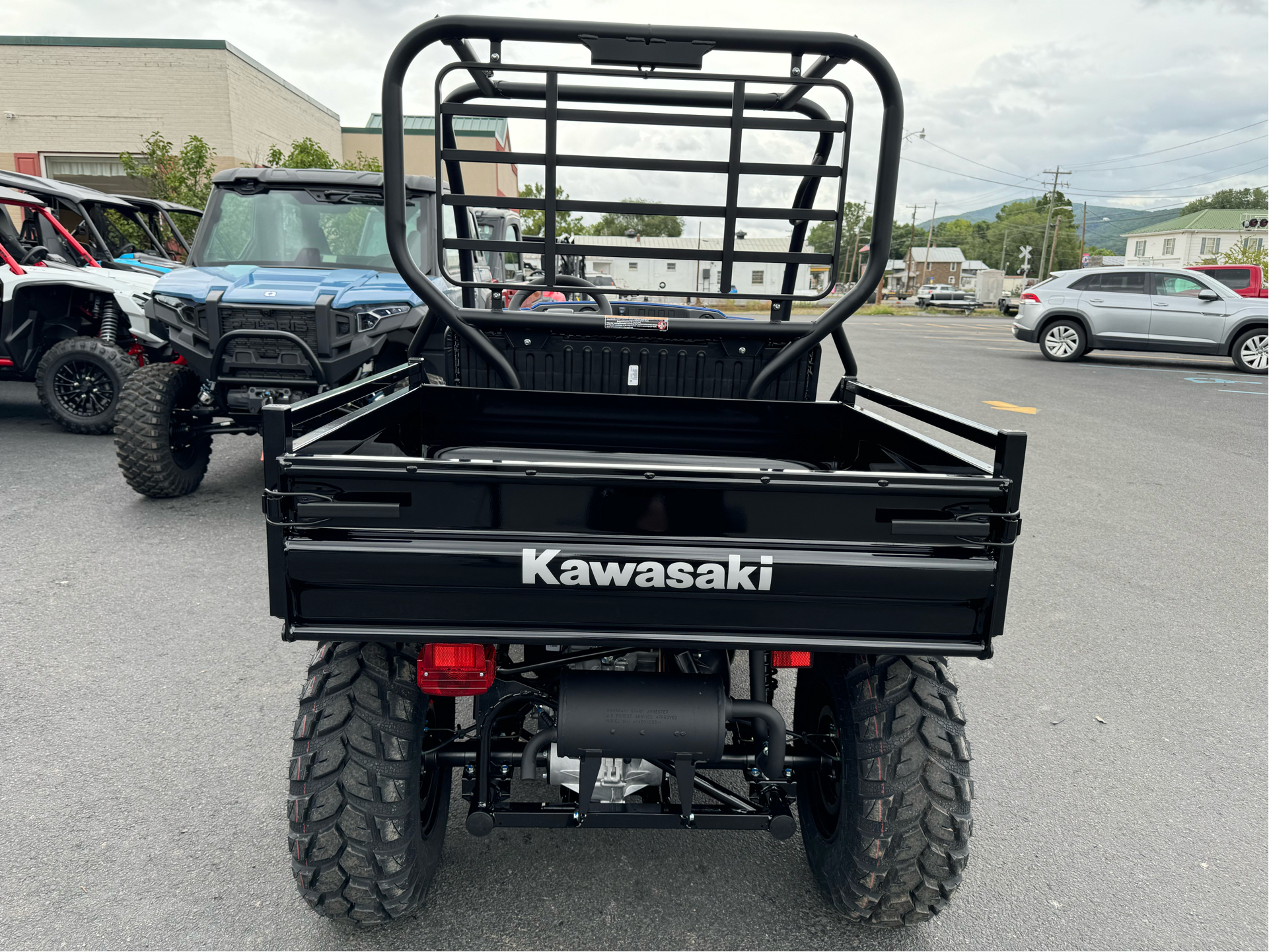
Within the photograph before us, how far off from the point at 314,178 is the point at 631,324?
4823 mm

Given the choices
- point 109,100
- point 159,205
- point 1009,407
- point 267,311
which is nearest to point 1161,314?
point 1009,407

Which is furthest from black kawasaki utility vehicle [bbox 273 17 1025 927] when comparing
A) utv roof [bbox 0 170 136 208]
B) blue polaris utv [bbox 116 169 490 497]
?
utv roof [bbox 0 170 136 208]

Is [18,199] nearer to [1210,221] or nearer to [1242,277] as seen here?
[1242,277]

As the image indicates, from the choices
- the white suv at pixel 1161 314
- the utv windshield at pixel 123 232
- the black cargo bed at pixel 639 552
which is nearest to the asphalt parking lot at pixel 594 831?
the black cargo bed at pixel 639 552

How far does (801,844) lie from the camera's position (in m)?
2.74

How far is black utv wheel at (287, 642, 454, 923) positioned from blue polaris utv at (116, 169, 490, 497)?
10.7ft

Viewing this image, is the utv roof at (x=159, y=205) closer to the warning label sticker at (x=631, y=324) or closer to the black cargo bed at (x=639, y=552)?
the warning label sticker at (x=631, y=324)

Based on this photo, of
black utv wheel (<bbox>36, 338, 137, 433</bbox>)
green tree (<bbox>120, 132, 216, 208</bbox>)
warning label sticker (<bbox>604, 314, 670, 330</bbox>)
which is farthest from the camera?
green tree (<bbox>120, 132, 216, 208</bbox>)

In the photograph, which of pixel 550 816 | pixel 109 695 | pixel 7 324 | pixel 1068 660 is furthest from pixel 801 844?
pixel 7 324

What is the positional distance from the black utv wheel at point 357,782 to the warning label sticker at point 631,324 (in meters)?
1.48

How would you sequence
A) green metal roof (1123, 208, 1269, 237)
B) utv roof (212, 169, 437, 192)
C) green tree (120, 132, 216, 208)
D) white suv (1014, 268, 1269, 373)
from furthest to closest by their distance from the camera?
1. green metal roof (1123, 208, 1269, 237)
2. green tree (120, 132, 216, 208)
3. white suv (1014, 268, 1269, 373)
4. utv roof (212, 169, 437, 192)

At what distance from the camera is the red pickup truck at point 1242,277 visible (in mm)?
15836

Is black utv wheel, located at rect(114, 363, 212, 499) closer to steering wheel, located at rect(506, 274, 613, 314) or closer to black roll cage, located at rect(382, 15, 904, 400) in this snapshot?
steering wheel, located at rect(506, 274, 613, 314)

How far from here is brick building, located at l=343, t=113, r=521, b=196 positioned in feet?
11.8
